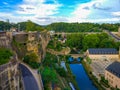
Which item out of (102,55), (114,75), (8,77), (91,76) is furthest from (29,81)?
(102,55)

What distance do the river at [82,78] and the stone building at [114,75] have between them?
2018mm

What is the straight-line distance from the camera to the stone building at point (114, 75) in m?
24.2

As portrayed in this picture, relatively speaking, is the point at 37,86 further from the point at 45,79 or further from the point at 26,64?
the point at 26,64

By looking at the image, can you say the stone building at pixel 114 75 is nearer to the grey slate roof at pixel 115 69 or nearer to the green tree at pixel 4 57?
the grey slate roof at pixel 115 69

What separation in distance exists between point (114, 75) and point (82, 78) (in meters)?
5.44

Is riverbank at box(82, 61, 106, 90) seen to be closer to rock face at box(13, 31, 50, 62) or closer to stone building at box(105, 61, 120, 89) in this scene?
stone building at box(105, 61, 120, 89)

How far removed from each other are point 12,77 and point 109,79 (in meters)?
15.1

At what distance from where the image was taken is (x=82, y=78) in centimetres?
2919

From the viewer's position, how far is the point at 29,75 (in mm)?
21047

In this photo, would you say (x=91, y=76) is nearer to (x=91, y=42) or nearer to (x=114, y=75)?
(x=114, y=75)

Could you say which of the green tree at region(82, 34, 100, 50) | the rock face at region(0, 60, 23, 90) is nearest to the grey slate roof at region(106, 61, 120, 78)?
the rock face at region(0, 60, 23, 90)

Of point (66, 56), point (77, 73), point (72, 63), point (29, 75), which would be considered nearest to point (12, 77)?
point (29, 75)

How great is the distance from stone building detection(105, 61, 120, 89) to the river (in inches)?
79.4

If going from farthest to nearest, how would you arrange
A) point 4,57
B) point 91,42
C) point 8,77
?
point 91,42 < point 4,57 < point 8,77
